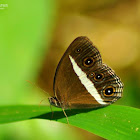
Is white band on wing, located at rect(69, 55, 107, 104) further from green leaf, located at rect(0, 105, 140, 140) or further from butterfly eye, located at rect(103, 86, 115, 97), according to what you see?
green leaf, located at rect(0, 105, 140, 140)

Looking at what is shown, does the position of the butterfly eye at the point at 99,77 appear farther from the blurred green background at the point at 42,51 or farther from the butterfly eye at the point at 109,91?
the blurred green background at the point at 42,51

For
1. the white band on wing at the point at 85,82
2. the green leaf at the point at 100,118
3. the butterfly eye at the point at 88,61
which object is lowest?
the green leaf at the point at 100,118

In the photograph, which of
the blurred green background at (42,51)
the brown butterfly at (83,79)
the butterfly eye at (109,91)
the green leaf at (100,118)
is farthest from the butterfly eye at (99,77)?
the blurred green background at (42,51)

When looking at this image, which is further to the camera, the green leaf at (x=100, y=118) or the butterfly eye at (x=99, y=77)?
the butterfly eye at (x=99, y=77)

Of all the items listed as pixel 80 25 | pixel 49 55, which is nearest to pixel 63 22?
pixel 80 25

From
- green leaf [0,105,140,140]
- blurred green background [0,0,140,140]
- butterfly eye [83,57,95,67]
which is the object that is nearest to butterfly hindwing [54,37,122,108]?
butterfly eye [83,57,95,67]

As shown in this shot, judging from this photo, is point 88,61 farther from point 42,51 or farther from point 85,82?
point 42,51

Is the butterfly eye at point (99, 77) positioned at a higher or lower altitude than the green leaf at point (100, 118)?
higher
